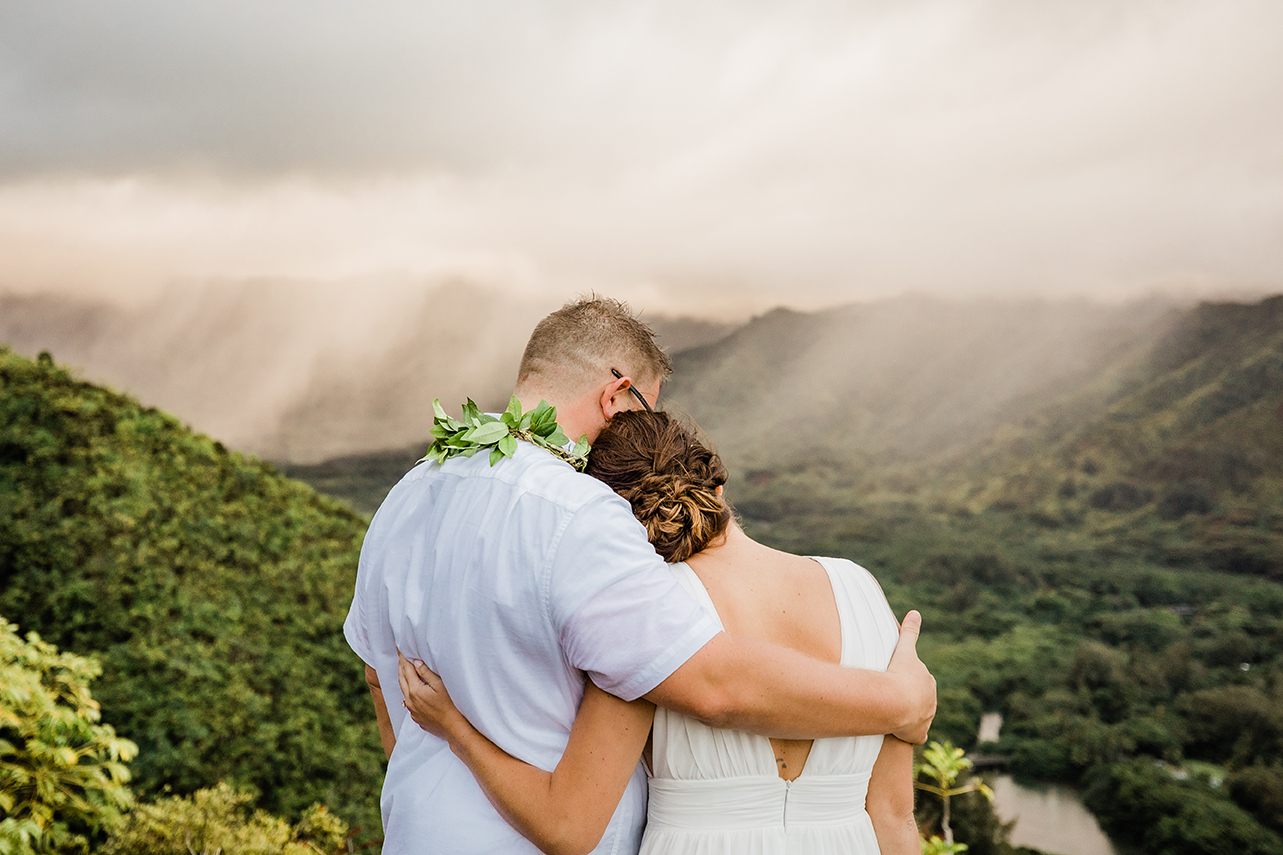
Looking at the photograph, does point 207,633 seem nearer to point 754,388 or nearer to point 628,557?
point 628,557

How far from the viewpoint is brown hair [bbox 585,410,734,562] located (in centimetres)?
164

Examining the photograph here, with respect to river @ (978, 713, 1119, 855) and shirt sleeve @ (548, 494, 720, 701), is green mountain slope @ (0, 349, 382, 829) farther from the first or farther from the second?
river @ (978, 713, 1119, 855)

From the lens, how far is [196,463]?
7371 mm

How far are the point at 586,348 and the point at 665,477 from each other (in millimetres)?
466

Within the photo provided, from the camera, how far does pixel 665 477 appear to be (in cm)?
170

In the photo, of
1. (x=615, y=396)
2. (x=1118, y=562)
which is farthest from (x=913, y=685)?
(x=1118, y=562)

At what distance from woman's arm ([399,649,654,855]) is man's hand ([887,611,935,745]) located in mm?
587

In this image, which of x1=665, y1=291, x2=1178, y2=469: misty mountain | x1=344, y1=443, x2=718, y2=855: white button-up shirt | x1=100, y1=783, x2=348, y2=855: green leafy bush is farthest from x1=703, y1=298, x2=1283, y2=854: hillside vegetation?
x1=344, y1=443, x2=718, y2=855: white button-up shirt

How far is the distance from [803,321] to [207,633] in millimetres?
93019

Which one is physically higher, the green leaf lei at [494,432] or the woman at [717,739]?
the green leaf lei at [494,432]

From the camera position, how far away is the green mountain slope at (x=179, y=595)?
18.5ft

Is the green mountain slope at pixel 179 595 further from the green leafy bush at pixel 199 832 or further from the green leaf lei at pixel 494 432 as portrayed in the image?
the green leaf lei at pixel 494 432

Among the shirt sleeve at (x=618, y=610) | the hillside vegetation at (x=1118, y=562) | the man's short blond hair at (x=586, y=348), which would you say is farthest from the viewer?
the hillside vegetation at (x=1118, y=562)

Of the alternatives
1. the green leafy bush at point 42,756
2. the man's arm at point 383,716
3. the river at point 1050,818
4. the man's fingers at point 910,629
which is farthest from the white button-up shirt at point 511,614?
the river at point 1050,818
